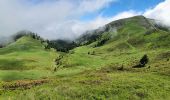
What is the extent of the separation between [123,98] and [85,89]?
7345 mm

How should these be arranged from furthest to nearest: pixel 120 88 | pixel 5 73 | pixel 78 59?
pixel 78 59
pixel 5 73
pixel 120 88

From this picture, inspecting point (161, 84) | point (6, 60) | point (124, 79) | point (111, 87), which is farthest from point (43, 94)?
point (6, 60)

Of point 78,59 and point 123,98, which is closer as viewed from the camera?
point 123,98

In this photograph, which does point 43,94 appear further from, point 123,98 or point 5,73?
point 5,73

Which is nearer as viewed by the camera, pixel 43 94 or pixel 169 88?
pixel 43 94

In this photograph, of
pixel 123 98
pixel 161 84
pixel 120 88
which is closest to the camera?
pixel 123 98

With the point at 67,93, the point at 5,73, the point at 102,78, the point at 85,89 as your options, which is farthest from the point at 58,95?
the point at 5,73

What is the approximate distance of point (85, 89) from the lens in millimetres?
58156

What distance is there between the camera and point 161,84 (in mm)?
62781

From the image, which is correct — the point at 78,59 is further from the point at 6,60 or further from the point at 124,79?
the point at 124,79

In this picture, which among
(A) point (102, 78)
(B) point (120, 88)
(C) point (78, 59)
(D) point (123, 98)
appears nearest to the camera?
(D) point (123, 98)

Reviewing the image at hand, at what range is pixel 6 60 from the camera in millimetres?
170125

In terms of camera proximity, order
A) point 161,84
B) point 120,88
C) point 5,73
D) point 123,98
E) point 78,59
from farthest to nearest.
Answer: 1. point 78,59
2. point 5,73
3. point 161,84
4. point 120,88
5. point 123,98

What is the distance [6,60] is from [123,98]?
12489 centimetres
